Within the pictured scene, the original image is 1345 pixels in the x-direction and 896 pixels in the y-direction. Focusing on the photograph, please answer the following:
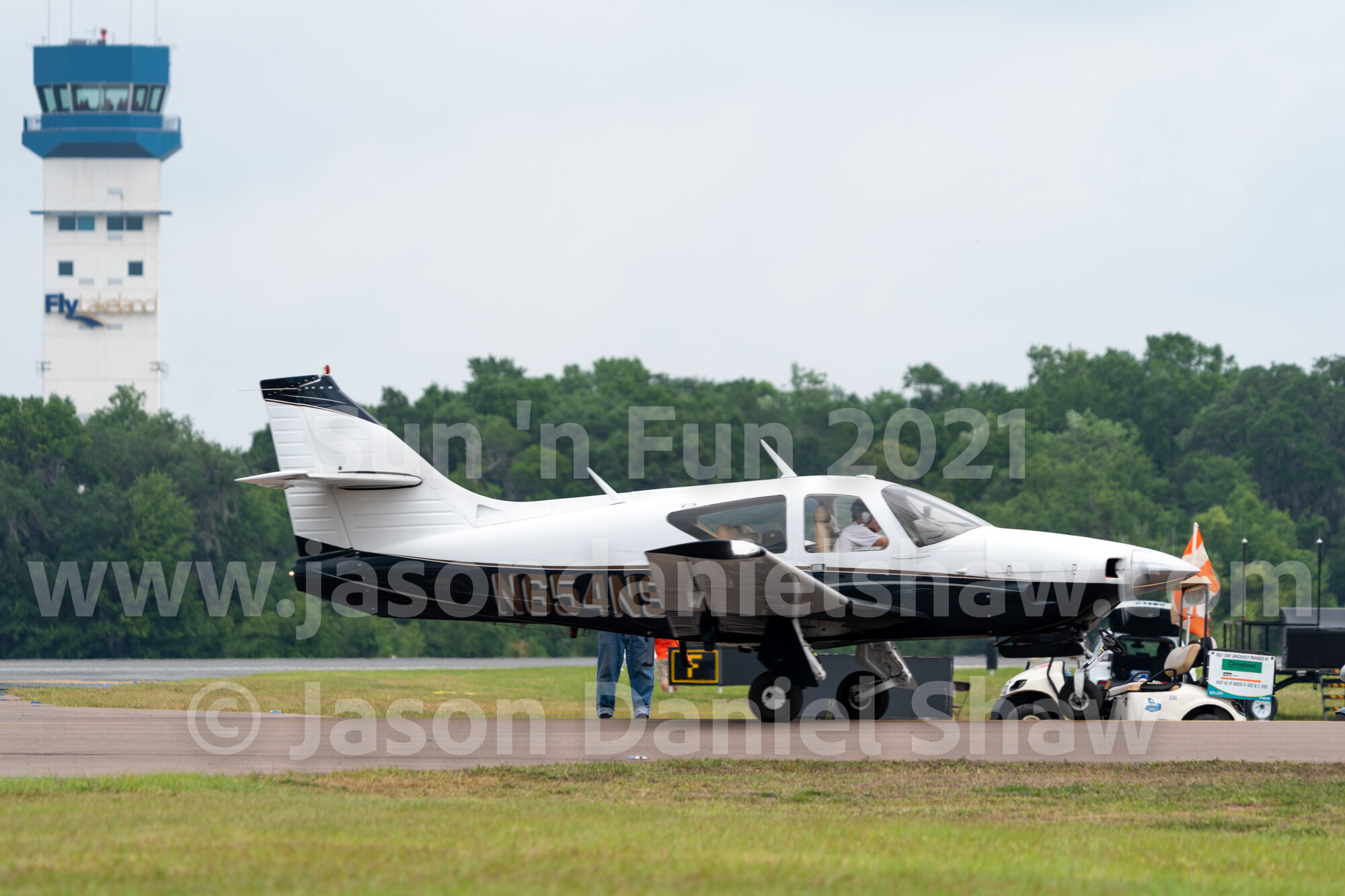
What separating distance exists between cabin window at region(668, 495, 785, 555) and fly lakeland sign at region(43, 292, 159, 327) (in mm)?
99827

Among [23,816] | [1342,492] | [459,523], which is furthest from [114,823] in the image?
[1342,492]

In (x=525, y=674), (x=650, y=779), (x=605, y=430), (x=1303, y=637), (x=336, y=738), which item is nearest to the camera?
(x=650, y=779)

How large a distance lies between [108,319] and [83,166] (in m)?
11.3

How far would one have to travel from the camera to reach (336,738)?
12.6 metres

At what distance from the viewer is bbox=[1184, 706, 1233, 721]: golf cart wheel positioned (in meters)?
17.6

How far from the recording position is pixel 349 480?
1523 cm

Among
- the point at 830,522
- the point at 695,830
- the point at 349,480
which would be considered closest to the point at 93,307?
the point at 349,480

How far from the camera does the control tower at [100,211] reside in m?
106

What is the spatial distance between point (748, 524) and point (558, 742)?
3.04 meters

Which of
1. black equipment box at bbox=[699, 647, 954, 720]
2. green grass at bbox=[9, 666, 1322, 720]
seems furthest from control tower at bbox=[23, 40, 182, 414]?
black equipment box at bbox=[699, 647, 954, 720]

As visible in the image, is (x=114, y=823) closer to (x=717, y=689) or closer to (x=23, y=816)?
(x=23, y=816)

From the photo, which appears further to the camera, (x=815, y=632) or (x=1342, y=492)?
(x=1342, y=492)

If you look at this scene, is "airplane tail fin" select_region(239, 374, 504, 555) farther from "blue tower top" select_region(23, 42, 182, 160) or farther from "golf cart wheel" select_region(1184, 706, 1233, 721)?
"blue tower top" select_region(23, 42, 182, 160)

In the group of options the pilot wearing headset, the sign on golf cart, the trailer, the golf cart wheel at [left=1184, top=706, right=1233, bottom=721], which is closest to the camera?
the pilot wearing headset
